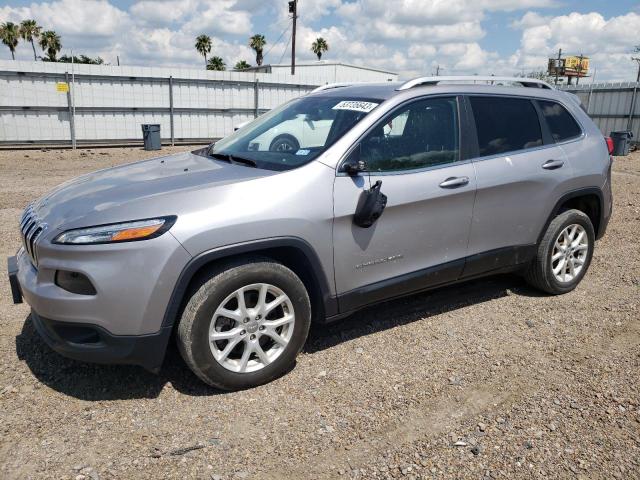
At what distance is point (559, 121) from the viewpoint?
179 inches

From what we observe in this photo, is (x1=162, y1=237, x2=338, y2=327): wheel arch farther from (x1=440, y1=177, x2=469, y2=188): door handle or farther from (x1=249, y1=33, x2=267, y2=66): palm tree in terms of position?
(x1=249, y1=33, x2=267, y2=66): palm tree

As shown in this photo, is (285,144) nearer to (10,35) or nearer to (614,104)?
(614,104)

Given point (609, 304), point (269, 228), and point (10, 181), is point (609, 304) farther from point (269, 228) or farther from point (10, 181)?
point (10, 181)

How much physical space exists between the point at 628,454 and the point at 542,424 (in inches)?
16.3

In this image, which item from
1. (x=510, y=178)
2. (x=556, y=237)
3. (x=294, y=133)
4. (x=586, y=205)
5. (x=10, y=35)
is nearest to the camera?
(x=294, y=133)

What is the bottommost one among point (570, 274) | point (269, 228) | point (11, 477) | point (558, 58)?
point (11, 477)

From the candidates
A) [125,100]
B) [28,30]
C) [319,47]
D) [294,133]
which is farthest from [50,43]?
[294,133]

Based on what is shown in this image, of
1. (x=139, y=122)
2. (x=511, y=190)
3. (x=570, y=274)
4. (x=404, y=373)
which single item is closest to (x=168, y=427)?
(x=404, y=373)

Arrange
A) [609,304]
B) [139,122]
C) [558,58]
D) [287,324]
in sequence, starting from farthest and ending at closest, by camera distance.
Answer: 1. [558,58]
2. [139,122]
3. [609,304]
4. [287,324]

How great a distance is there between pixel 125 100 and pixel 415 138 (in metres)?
16.1

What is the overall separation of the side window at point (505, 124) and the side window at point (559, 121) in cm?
13

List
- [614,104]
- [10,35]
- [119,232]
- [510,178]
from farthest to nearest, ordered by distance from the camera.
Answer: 1. [10,35]
2. [614,104]
3. [510,178]
4. [119,232]

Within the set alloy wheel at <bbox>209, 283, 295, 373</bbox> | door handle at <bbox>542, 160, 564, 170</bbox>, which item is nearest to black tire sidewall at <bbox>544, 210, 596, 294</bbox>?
door handle at <bbox>542, 160, 564, 170</bbox>

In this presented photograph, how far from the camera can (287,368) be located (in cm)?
338
